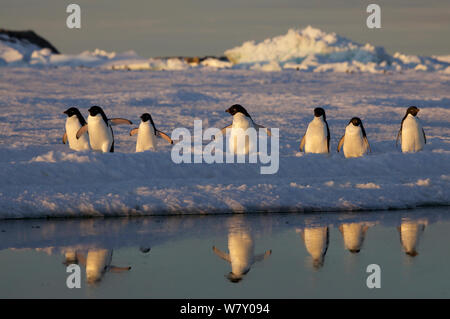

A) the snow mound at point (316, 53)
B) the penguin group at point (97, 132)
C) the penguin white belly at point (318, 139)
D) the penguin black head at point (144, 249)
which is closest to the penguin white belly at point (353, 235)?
the penguin black head at point (144, 249)

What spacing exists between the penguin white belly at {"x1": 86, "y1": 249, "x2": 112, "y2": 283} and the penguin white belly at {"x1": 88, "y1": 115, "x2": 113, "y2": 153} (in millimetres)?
5964

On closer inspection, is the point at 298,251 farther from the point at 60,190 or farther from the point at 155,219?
the point at 60,190

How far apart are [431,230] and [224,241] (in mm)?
1784

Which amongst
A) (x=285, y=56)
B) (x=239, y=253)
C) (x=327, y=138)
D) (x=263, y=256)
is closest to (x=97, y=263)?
(x=239, y=253)

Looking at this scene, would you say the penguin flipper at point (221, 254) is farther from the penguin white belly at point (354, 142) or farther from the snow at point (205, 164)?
the penguin white belly at point (354, 142)

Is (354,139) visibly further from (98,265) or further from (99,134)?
(98,265)

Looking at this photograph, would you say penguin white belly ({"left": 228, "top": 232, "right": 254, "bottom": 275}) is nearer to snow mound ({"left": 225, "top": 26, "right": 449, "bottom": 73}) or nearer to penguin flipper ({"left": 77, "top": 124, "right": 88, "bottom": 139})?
penguin flipper ({"left": 77, "top": 124, "right": 88, "bottom": 139})

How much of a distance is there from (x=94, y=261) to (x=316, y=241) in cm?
169

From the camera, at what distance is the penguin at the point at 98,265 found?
470 cm

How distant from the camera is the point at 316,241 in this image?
582 centimetres

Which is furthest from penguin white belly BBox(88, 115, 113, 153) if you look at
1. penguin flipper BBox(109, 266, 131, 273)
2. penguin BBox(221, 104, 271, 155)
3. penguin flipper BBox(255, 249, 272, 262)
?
penguin flipper BBox(109, 266, 131, 273)

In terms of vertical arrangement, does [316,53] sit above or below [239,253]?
above
